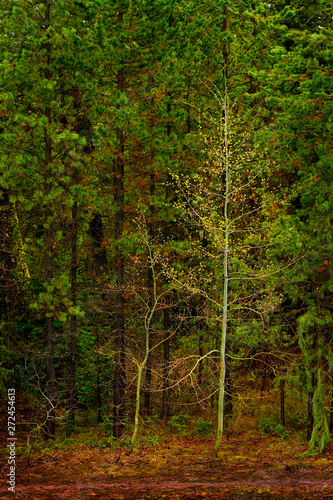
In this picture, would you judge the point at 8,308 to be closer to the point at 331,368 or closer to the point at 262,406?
the point at 262,406

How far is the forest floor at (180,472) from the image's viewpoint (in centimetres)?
1092

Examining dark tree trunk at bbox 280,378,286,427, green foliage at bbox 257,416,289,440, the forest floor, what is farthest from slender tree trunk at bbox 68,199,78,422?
dark tree trunk at bbox 280,378,286,427

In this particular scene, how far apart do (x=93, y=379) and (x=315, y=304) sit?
31.8 ft

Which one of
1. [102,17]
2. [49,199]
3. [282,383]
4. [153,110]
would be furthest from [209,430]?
[102,17]

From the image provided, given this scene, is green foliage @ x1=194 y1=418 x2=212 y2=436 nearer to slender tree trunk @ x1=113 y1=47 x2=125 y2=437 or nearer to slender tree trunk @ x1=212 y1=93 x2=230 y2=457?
slender tree trunk @ x1=113 y1=47 x2=125 y2=437

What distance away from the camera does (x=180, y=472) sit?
42.5 ft

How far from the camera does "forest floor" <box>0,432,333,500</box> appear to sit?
10922mm

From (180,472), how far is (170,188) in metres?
9.75

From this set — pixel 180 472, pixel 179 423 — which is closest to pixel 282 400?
pixel 179 423

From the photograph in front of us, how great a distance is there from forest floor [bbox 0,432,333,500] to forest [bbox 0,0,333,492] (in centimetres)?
64

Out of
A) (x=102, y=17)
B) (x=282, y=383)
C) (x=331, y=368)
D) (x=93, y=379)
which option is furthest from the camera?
(x=93, y=379)

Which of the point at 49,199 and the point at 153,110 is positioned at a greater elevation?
the point at 153,110

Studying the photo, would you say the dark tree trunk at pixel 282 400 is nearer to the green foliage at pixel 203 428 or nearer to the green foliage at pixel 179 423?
the green foliage at pixel 203 428

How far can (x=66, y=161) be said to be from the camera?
16.0 meters
